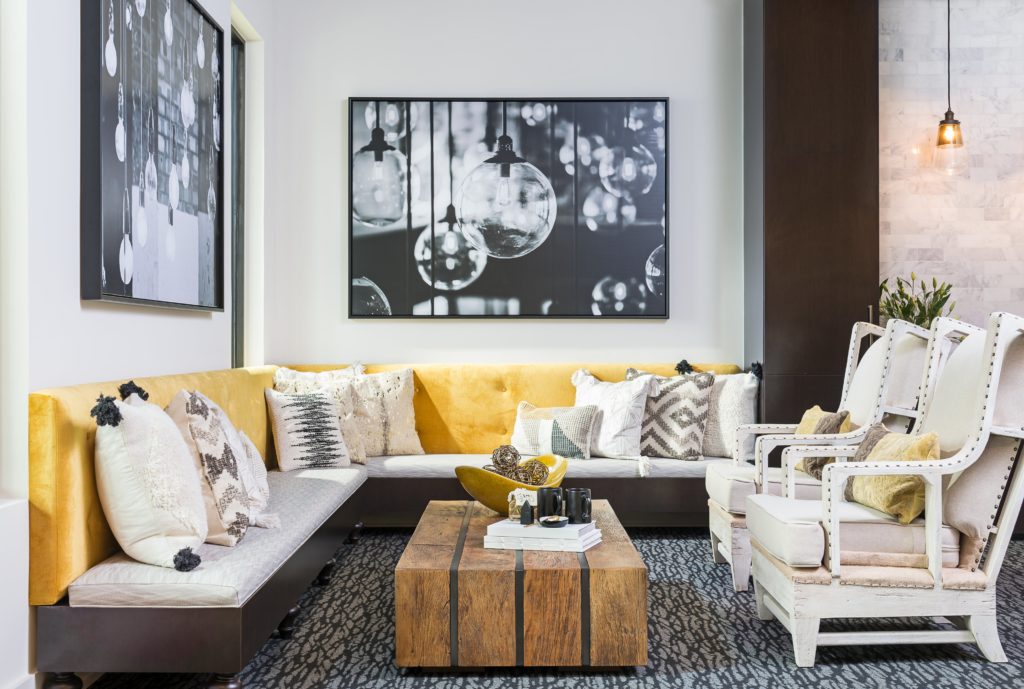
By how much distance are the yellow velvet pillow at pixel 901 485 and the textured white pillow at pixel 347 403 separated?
8.10 ft

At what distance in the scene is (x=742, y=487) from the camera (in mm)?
3537

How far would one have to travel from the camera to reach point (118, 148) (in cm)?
287

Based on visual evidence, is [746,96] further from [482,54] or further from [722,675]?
[722,675]

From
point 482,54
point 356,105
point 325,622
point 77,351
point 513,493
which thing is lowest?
point 325,622

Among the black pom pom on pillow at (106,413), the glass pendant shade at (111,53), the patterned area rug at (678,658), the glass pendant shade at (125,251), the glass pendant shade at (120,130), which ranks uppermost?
the glass pendant shade at (111,53)

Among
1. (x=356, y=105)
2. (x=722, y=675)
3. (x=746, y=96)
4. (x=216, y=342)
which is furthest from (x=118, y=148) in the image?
(x=746, y=96)

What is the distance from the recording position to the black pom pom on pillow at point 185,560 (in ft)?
7.48

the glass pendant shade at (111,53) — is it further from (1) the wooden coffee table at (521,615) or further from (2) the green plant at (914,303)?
(2) the green plant at (914,303)

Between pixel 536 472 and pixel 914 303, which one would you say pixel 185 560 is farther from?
pixel 914 303

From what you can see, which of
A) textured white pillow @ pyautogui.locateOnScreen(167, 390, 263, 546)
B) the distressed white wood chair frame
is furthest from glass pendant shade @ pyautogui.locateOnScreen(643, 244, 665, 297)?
textured white pillow @ pyautogui.locateOnScreen(167, 390, 263, 546)

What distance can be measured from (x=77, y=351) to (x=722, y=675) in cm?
224

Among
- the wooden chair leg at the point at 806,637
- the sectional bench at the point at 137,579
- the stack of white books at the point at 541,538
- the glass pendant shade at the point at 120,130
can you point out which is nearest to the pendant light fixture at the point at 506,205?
the sectional bench at the point at 137,579

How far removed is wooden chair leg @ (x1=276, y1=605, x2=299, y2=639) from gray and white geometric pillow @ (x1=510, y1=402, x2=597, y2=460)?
167 centimetres

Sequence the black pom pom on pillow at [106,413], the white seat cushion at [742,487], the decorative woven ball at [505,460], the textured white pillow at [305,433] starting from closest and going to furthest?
1. the black pom pom on pillow at [106,413]
2. the decorative woven ball at [505,460]
3. the white seat cushion at [742,487]
4. the textured white pillow at [305,433]
